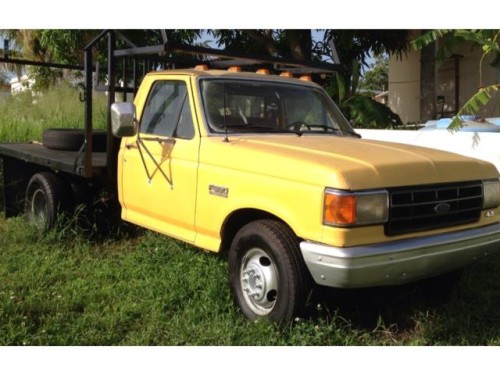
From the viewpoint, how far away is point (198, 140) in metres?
4.42

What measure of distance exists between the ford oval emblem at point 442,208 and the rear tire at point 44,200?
4.06m

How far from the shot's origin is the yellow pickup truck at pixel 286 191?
11.3ft

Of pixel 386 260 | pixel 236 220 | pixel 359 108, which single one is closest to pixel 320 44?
pixel 359 108

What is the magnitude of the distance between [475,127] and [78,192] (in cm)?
538

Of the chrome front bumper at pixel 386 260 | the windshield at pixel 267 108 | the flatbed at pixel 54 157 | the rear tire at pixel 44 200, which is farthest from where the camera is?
the rear tire at pixel 44 200

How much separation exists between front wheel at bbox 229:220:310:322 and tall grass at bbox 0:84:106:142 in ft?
23.1

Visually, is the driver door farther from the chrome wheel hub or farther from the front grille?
the front grille

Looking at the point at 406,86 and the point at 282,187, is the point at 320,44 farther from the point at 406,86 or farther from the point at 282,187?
the point at 282,187

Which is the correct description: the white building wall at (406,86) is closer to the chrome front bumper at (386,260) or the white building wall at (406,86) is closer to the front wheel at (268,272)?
the chrome front bumper at (386,260)

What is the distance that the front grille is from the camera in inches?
140

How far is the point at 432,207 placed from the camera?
147 inches

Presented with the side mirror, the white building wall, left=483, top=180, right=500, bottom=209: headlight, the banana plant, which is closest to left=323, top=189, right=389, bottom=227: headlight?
left=483, top=180, right=500, bottom=209: headlight

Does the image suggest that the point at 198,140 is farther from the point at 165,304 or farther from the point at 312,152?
the point at 165,304

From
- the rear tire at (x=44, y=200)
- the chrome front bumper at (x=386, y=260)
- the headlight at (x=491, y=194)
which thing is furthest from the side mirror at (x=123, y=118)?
the headlight at (x=491, y=194)
